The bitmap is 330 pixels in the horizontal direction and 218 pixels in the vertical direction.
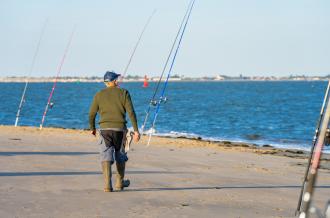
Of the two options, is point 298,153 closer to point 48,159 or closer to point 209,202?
point 48,159

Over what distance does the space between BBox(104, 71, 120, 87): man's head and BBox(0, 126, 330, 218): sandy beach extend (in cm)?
136

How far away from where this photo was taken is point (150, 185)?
973 cm

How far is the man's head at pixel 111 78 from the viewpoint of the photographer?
8.85m

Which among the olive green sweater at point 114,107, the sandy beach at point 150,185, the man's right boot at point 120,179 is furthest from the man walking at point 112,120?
the sandy beach at point 150,185

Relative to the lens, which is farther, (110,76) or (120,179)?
(120,179)

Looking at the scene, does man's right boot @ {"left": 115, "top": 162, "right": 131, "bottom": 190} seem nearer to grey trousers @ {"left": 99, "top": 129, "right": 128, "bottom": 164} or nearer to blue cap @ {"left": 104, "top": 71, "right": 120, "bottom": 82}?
grey trousers @ {"left": 99, "top": 129, "right": 128, "bottom": 164}

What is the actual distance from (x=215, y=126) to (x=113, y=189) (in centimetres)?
3124

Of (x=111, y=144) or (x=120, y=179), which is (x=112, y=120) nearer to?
(x=111, y=144)

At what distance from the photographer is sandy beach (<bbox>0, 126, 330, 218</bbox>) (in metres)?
7.74

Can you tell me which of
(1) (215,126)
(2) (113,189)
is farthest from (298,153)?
(1) (215,126)

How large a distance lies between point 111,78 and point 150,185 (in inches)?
68.1

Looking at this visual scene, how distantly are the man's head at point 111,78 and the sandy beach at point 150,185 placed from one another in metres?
1.36

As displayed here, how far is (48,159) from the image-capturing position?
12.3 metres

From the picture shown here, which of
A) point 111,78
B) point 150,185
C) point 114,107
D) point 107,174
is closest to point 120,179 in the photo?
point 107,174
